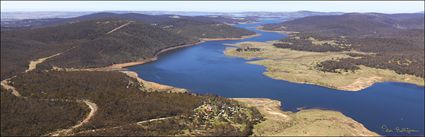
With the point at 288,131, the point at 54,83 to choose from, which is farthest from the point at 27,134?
the point at 288,131

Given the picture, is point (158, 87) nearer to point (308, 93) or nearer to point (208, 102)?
point (208, 102)

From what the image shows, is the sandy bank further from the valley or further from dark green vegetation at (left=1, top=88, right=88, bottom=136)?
dark green vegetation at (left=1, top=88, right=88, bottom=136)

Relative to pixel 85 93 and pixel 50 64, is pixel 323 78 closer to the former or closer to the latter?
pixel 85 93

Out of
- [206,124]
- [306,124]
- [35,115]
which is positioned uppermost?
[35,115]

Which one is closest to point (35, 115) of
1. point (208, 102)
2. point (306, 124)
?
point (208, 102)

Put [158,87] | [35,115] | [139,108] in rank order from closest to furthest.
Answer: [35,115], [139,108], [158,87]

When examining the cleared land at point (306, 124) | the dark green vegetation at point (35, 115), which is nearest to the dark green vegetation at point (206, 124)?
the cleared land at point (306, 124)
